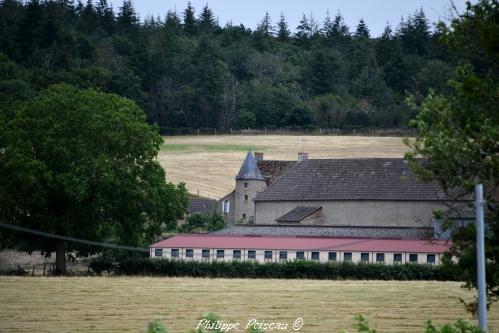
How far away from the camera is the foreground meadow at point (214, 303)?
3378 cm

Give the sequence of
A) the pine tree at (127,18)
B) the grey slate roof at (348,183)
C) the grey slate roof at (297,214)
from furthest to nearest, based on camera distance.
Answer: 1. the pine tree at (127,18)
2. the grey slate roof at (297,214)
3. the grey slate roof at (348,183)

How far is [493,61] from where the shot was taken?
92.5ft

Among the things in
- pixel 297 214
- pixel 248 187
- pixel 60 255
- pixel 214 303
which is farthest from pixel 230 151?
pixel 214 303

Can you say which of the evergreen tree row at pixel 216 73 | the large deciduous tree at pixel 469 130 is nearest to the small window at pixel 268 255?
the large deciduous tree at pixel 469 130

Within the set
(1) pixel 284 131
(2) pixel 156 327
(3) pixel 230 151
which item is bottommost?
(3) pixel 230 151

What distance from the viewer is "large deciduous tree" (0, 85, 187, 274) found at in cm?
5612

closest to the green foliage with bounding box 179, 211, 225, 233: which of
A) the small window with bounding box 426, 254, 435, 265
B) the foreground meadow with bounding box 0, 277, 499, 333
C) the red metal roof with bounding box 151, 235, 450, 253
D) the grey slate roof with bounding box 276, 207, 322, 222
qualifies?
the grey slate roof with bounding box 276, 207, 322, 222

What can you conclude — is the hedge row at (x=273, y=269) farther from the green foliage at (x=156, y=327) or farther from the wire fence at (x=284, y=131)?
the wire fence at (x=284, y=131)

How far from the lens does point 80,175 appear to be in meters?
56.0

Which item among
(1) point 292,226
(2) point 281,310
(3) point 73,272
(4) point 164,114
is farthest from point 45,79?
(2) point 281,310

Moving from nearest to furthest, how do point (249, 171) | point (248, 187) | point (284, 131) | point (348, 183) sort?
point (348, 183) < point (248, 187) < point (249, 171) < point (284, 131)

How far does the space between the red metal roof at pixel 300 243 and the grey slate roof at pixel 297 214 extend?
8485 mm

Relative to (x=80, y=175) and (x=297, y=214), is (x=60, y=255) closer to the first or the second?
(x=80, y=175)

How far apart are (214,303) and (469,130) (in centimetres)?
1630
